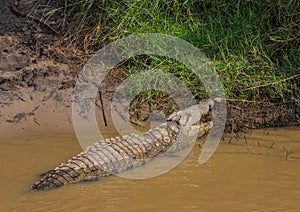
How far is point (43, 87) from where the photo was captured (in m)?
4.88

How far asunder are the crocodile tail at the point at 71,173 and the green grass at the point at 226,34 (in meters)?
1.33

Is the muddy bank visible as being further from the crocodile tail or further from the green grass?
the crocodile tail

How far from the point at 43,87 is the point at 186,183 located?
1861 mm

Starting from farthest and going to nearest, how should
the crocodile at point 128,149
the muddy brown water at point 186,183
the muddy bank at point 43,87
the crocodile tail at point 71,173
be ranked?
the muddy bank at point 43,87 → the crocodile at point 128,149 → the crocodile tail at point 71,173 → the muddy brown water at point 186,183

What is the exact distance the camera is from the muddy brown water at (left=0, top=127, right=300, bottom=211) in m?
3.20

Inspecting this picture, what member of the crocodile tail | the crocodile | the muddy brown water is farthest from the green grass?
the crocodile tail

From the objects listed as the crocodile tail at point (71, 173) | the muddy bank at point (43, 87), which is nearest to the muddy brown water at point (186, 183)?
the crocodile tail at point (71, 173)

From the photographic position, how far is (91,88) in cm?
489

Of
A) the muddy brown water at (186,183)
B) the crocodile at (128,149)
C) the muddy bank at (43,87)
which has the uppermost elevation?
the muddy bank at (43,87)

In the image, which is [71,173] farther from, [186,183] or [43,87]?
[43,87]

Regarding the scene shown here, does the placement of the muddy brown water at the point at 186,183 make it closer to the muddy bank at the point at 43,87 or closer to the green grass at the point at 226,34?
the muddy bank at the point at 43,87

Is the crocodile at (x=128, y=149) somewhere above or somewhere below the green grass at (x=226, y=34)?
below

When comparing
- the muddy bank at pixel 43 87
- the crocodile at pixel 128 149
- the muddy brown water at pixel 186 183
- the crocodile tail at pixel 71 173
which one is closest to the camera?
the muddy brown water at pixel 186 183

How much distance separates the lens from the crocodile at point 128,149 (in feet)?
11.6
